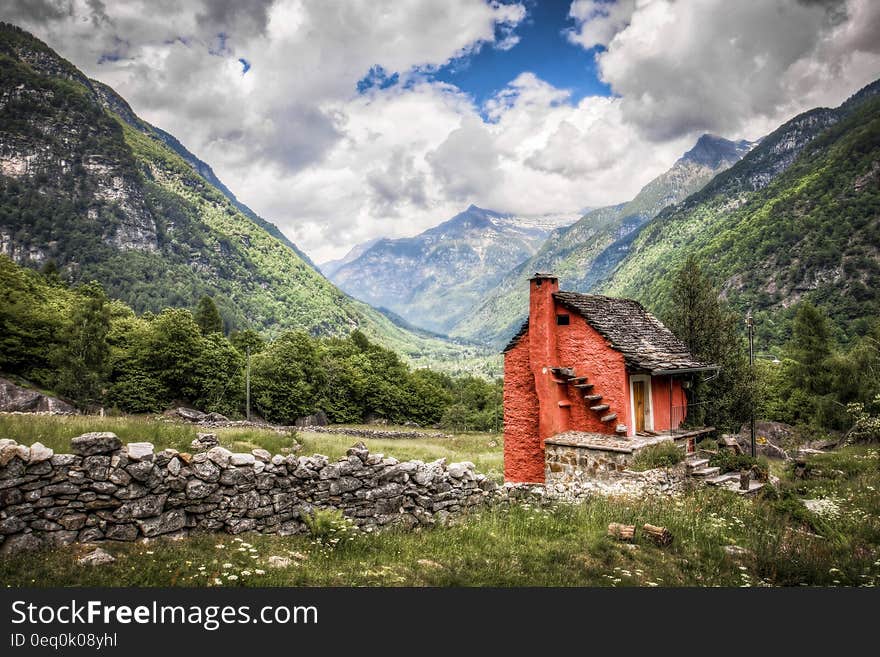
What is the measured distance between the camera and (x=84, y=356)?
37844 mm

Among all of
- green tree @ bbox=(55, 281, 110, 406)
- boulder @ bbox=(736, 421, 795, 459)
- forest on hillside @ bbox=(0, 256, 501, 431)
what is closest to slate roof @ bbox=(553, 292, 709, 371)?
boulder @ bbox=(736, 421, 795, 459)

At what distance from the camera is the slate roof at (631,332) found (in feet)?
52.7

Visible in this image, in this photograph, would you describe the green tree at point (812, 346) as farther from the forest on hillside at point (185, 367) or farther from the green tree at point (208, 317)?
the green tree at point (208, 317)

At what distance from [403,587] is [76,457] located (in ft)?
17.5

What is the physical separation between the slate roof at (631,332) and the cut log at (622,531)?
7299mm

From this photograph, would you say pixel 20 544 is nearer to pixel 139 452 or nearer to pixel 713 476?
pixel 139 452

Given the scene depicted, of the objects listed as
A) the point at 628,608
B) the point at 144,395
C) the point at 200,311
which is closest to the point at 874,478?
the point at 628,608

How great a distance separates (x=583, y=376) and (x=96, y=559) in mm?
14256

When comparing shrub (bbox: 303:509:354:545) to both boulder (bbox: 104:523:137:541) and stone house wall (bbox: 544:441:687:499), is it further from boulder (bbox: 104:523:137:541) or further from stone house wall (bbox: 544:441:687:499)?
stone house wall (bbox: 544:441:687:499)

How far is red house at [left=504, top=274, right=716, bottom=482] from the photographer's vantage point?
15.9 metres

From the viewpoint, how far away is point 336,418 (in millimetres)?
64188

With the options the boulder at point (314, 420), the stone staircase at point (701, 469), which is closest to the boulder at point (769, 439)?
the stone staircase at point (701, 469)

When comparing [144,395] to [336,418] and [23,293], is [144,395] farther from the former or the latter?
[336,418]

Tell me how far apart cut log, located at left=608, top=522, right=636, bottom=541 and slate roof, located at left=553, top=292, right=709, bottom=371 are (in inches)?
287
